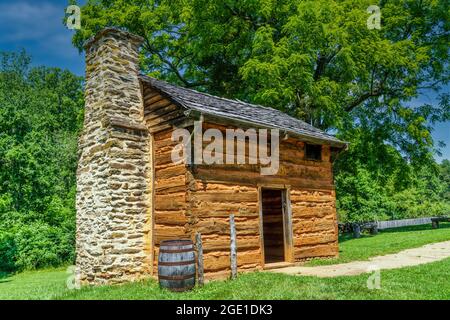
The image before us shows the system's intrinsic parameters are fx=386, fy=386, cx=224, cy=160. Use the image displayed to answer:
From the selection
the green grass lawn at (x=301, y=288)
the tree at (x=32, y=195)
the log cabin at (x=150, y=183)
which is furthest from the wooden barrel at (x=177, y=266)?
the tree at (x=32, y=195)

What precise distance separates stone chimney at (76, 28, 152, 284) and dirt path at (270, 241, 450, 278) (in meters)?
3.88

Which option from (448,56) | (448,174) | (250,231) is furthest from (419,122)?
(448,174)

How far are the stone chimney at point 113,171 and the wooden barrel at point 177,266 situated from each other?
7.33ft

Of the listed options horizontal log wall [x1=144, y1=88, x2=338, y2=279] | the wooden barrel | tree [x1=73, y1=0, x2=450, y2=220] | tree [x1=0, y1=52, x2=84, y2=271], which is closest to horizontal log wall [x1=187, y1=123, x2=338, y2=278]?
horizontal log wall [x1=144, y1=88, x2=338, y2=279]

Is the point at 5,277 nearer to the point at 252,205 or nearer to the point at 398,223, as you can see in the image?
the point at 252,205

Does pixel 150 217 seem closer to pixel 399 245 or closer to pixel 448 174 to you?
pixel 399 245

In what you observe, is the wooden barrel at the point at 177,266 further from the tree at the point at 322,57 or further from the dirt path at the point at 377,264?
the tree at the point at 322,57

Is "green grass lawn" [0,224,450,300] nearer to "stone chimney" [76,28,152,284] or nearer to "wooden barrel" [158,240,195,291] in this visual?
"wooden barrel" [158,240,195,291]

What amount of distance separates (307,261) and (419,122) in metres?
11.5

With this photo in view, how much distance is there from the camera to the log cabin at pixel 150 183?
9.20m

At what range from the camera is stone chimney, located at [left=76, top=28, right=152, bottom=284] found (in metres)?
9.46

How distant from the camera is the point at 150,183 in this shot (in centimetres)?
1028

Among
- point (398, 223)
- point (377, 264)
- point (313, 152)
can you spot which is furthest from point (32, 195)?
point (398, 223)

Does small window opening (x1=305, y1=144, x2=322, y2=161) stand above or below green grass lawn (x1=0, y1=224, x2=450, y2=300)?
above
